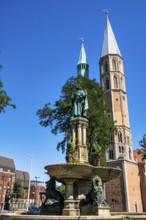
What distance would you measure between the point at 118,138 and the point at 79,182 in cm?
4289

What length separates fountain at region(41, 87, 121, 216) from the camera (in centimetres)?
1180

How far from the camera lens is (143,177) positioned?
5575cm

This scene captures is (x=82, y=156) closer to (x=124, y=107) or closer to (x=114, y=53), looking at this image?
(x=124, y=107)

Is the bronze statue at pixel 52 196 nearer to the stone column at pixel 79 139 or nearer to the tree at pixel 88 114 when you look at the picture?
the stone column at pixel 79 139

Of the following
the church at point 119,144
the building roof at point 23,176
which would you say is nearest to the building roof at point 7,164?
the building roof at point 23,176

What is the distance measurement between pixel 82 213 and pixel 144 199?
1875 inches

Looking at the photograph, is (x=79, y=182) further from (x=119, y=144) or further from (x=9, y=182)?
(x=9, y=182)

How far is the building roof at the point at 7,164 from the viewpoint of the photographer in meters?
71.6

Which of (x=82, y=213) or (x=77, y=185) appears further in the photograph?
(x=77, y=185)

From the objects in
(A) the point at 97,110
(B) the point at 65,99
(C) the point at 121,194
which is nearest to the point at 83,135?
(A) the point at 97,110

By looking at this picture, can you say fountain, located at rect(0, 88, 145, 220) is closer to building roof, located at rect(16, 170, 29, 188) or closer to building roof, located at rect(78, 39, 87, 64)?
building roof, located at rect(78, 39, 87, 64)

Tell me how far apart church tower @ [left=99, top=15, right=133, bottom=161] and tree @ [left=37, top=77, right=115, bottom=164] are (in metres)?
22.2

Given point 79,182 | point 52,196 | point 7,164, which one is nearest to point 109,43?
point 7,164

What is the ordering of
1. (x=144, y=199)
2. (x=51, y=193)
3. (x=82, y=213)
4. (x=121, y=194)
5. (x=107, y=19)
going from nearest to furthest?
(x=82, y=213), (x=51, y=193), (x=121, y=194), (x=144, y=199), (x=107, y=19)
